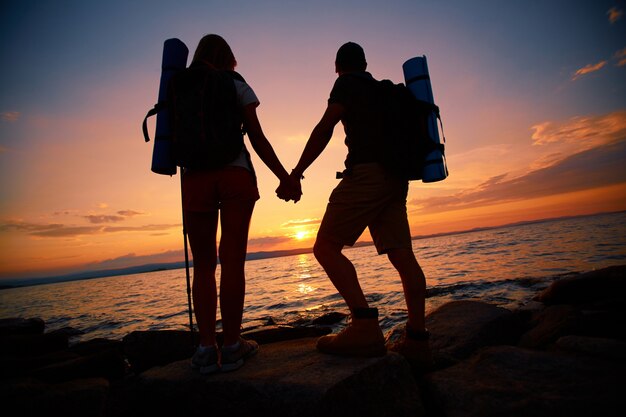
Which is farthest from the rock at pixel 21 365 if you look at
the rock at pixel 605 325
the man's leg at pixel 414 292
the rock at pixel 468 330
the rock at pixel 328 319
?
the rock at pixel 605 325

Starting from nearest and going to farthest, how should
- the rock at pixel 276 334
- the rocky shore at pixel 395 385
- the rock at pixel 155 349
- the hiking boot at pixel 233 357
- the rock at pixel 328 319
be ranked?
the rocky shore at pixel 395 385 < the hiking boot at pixel 233 357 < the rock at pixel 276 334 < the rock at pixel 155 349 < the rock at pixel 328 319

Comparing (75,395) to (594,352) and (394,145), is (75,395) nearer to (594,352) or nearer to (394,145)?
(394,145)

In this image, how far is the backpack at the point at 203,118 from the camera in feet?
8.18

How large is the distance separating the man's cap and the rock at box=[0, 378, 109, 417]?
3.96 metres

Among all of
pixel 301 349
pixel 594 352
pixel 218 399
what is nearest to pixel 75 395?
pixel 218 399

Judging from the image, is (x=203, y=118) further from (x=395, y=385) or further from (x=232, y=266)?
(x=395, y=385)

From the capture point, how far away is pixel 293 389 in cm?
211

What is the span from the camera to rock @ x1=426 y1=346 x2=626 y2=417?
6.08 feet

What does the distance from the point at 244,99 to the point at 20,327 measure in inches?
422

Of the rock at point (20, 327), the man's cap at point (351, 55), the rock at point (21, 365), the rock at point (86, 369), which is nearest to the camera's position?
the man's cap at point (351, 55)

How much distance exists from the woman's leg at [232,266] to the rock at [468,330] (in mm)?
2242

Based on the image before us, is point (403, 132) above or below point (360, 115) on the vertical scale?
below

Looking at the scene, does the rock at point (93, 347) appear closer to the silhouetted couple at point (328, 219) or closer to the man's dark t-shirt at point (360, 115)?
the silhouetted couple at point (328, 219)

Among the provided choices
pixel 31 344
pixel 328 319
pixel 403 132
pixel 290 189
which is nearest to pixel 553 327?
pixel 403 132
